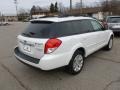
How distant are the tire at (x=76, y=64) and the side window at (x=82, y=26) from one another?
662mm

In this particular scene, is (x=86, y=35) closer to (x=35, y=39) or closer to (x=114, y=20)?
(x=35, y=39)

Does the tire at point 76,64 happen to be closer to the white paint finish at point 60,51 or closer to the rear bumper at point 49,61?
the white paint finish at point 60,51

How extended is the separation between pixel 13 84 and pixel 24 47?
1.04 meters

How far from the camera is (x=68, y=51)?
→ 13.8 ft

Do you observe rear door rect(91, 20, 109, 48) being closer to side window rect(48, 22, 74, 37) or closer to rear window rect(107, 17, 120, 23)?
side window rect(48, 22, 74, 37)

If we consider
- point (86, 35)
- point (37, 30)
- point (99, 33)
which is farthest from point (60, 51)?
point (99, 33)

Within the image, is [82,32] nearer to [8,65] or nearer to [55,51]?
[55,51]

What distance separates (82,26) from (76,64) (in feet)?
4.11

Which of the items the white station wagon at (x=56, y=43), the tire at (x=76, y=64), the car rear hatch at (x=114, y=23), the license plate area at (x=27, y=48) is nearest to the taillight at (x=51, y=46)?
the white station wagon at (x=56, y=43)

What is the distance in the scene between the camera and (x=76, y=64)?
15.4 ft

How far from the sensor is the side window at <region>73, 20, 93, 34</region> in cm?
478

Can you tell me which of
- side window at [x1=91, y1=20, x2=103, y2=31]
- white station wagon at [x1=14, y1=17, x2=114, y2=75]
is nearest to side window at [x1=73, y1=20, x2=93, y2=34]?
white station wagon at [x1=14, y1=17, x2=114, y2=75]

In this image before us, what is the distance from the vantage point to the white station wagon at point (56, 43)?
388cm

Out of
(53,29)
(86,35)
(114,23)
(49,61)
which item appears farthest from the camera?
(114,23)
